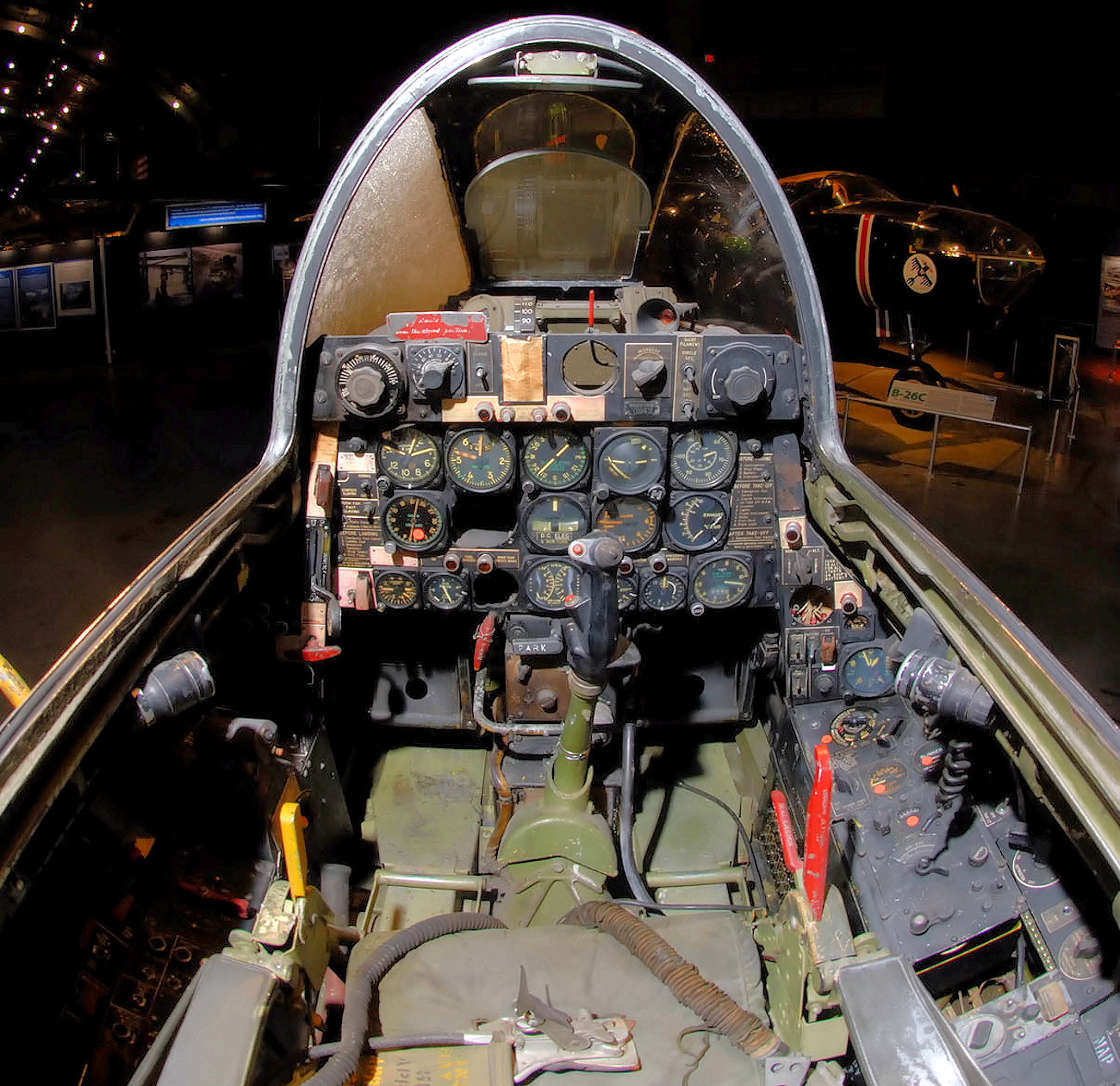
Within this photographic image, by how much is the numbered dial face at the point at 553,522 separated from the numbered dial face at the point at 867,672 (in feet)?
3.18

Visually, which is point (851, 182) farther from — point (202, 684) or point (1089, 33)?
point (202, 684)

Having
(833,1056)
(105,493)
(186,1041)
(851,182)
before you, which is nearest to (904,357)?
(851,182)

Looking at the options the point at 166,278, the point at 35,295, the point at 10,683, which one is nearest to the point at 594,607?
the point at 10,683

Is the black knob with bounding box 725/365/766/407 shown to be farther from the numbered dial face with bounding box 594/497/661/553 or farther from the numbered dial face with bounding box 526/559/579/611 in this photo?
the numbered dial face with bounding box 526/559/579/611

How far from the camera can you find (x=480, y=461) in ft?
9.06

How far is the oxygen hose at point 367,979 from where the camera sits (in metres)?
1.52

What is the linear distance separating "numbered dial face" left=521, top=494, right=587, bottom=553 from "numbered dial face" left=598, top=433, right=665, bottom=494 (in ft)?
0.49

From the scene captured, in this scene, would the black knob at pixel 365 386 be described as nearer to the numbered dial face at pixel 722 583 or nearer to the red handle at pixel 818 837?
the numbered dial face at pixel 722 583

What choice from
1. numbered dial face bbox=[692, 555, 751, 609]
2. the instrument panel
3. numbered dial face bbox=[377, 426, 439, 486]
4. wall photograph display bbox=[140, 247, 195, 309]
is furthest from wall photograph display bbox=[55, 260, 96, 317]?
numbered dial face bbox=[692, 555, 751, 609]

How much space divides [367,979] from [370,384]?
1.60m

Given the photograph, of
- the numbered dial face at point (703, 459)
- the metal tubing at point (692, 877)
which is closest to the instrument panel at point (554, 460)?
the numbered dial face at point (703, 459)

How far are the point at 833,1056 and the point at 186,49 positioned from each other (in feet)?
29.0

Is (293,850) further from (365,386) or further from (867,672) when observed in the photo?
(867,672)

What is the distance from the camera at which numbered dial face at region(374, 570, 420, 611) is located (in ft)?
9.34
